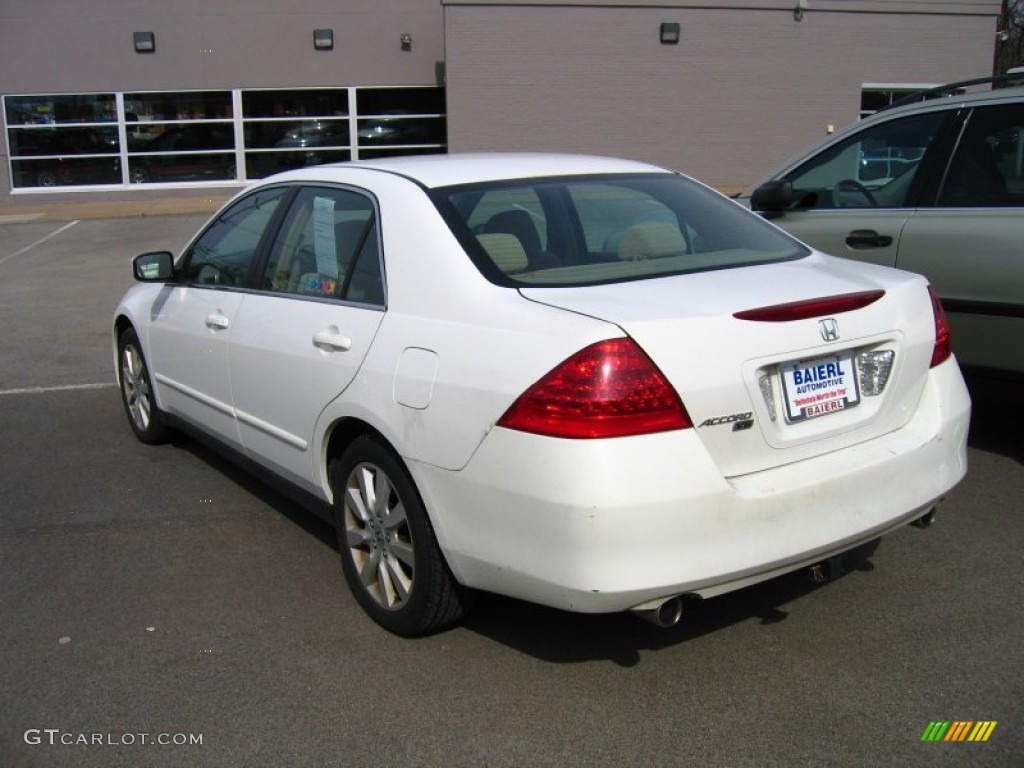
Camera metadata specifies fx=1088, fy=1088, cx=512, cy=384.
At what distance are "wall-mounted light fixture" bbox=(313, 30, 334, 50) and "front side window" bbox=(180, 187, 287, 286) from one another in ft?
60.0

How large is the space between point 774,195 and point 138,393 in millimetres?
3735

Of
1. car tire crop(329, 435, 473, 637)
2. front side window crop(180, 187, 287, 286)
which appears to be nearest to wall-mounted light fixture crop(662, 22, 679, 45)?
front side window crop(180, 187, 287, 286)

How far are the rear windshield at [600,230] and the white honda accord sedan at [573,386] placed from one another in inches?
0.5

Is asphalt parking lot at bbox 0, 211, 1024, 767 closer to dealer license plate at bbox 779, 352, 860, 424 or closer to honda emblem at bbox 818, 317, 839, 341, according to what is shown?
dealer license plate at bbox 779, 352, 860, 424

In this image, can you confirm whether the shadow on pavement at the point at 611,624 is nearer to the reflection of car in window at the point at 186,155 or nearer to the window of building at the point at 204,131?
the window of building at the point at 204,131

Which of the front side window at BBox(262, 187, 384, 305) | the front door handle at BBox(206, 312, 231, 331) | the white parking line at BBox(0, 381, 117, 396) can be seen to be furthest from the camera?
the white parking line at BBox(0, 381, 117, 396)

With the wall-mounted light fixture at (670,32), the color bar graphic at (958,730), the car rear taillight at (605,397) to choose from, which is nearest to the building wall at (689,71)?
the wall-mounted light fixture at (670,32)

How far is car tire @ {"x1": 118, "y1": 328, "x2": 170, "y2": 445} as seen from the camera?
5.97m

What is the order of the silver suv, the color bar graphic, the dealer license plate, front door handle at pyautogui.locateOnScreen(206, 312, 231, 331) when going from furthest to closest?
the silver suv, front door handle at pyautogui.locateOnScreen(206, 312, 231, 331), the dealer license plate, the color bar graphic

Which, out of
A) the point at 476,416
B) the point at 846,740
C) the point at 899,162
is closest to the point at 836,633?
the point at 846,740

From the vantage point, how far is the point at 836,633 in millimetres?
3746

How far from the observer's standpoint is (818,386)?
11.0 ft

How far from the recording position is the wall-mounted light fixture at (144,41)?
72.8 feet

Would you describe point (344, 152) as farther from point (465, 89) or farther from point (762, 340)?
point (762, 340)
